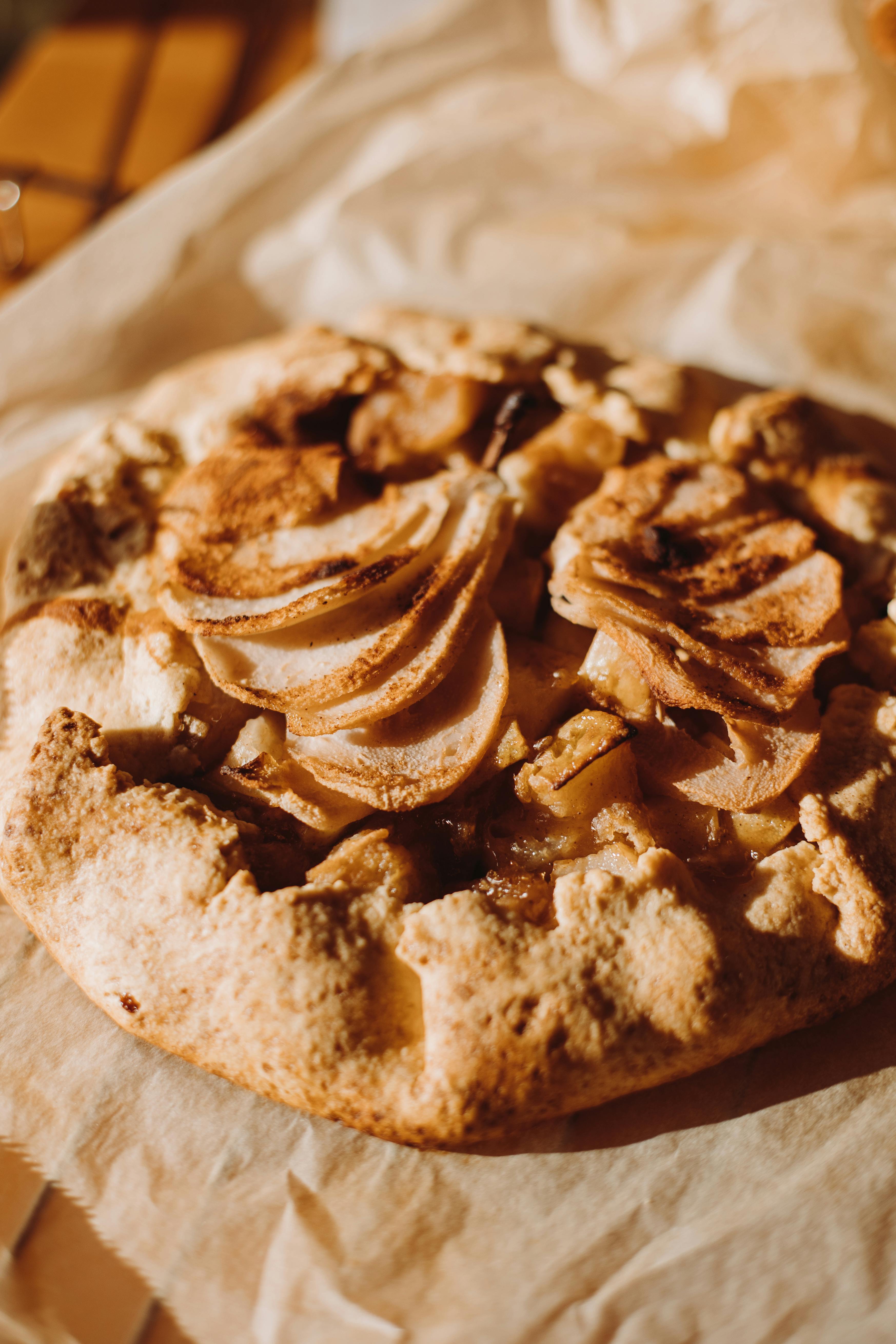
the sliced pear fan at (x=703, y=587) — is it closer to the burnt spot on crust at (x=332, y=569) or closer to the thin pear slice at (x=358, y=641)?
the thin pear slice at (x=358, y=641)

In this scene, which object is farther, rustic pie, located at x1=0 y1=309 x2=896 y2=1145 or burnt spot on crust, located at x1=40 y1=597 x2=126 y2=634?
burnt spot on crust, located at x1=40 y1=597 x2=126 y2=634

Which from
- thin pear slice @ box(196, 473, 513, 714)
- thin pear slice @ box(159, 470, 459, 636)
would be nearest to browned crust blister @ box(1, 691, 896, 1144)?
thin pear slice @ box(196, 473, 513, 714)

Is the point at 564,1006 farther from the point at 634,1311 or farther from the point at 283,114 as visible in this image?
the point at 283,114

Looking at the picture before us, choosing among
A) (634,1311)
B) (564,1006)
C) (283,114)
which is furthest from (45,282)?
(634,1311)

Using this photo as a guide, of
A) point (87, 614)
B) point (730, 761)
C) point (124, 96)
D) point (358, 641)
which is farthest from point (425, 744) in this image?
point (124, 96)

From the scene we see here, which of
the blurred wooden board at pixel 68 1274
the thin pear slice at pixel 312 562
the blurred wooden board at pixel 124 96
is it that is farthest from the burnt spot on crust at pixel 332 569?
the blurred wooden board at pixel 124 96

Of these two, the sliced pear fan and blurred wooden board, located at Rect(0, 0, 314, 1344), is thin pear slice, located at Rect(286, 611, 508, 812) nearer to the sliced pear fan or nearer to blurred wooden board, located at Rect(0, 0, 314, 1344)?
the sliced pear fan
